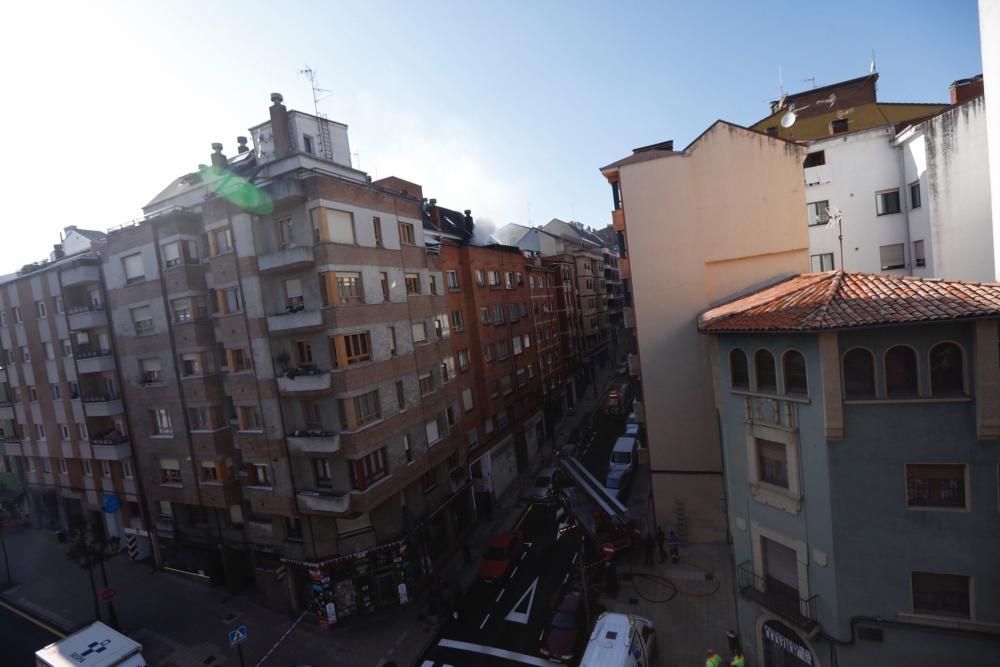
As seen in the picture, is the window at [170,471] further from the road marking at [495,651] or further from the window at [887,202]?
the window at [887,202]

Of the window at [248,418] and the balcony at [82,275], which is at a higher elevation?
the balcony at [82,275]

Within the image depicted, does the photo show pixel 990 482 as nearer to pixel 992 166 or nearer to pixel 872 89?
pixel 992 166

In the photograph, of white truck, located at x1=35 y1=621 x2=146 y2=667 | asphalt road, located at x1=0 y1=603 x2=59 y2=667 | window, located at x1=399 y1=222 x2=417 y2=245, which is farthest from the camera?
window, located at x1=399 y1=222 x2=417 y2=245

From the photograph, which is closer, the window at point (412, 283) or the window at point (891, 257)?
the window at point (412, 283)

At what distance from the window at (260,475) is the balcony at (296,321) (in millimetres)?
7059

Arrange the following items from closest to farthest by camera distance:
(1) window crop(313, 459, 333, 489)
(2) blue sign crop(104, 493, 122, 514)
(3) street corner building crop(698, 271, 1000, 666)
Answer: (3) street corner building crop(698, 271, 1000, 666), (1) window crop(313, 459, 333, 489), (2) blue sign crop(104, 493, 122, 514)

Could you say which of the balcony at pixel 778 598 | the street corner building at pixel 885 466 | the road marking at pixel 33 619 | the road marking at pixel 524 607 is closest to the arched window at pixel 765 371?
the street corner building at pixel 885 466

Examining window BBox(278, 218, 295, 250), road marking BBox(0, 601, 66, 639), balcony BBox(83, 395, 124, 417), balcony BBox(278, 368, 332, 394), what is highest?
window BBox(278, 218, 295, 250)

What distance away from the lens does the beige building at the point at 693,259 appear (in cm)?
2236

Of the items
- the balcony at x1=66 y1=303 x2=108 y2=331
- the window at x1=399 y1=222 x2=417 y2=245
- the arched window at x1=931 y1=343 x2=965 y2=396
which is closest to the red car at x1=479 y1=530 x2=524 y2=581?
the window at x1=399 y1=222 x2=417 y2=245

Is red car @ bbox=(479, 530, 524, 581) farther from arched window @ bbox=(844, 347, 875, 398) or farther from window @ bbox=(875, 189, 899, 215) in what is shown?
window @ bbox=(875, 189, 899, 215)

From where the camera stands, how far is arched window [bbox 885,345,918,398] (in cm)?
1219

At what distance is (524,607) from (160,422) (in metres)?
22.5

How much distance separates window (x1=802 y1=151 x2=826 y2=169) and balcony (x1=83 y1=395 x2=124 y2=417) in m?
44.7
